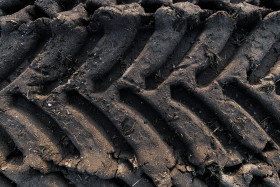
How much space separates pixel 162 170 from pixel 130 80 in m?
0.66

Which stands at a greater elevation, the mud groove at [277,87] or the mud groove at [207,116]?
the mud groove at [277,87]

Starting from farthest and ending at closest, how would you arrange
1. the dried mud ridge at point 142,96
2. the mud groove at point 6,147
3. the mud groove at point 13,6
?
the mud groove at point 13,6, the mud groove at point 6,147, the dried mud ridge at point 142,96

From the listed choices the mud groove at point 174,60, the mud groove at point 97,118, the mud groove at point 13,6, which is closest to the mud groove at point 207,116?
the mud groove at point 174,60

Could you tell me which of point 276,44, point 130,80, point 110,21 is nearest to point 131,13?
point 110,21

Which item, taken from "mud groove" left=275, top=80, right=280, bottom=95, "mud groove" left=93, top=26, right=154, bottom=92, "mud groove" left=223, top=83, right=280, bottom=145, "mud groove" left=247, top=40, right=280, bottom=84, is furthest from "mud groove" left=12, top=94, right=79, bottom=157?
"mud groove" left=275, top=80, right=280, bottom=95

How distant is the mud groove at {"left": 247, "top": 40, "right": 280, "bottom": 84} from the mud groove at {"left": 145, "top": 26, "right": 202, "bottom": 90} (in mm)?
501

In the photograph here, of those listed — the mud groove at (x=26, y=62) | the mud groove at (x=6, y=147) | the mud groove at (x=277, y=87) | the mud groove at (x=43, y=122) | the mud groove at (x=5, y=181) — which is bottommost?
the mud groove at (x=5, y=181)

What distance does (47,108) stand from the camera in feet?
5.15

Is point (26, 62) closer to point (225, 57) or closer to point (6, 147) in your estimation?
point (6, 147)

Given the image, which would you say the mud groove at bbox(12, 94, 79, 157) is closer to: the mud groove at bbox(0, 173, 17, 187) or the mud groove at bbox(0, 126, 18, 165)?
the mud groove at bbox(0, 126, 18, 165)

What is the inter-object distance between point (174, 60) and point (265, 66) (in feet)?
2.41

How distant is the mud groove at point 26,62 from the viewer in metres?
1.74

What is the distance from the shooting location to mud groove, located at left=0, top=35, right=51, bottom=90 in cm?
174

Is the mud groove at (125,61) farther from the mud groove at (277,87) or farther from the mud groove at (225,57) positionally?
the mud groove at (277,87)
